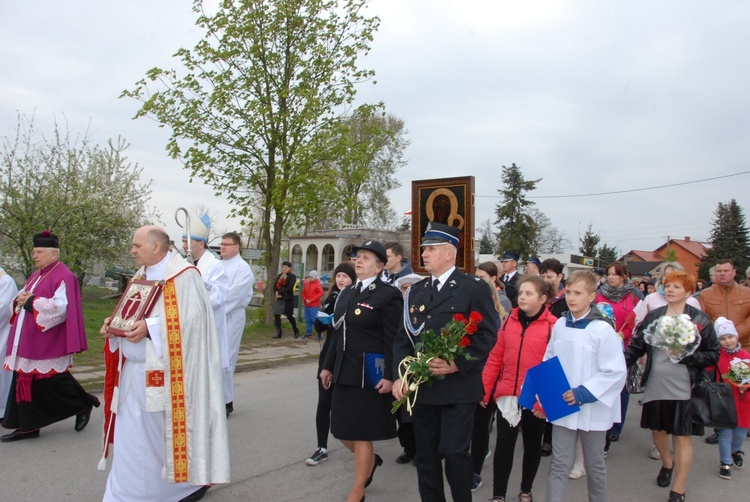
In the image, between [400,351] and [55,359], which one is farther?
[55,359]

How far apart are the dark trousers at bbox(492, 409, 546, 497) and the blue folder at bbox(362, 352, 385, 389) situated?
3.51ft

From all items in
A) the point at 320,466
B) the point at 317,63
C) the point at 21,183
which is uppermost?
the point at 317,63

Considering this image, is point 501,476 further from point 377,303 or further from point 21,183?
point 21,183

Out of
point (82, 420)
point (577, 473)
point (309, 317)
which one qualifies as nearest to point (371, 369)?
point (577, 473)

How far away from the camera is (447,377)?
3.67m

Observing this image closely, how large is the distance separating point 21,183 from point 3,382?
33.5 ft

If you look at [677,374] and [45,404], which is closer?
[677,374]

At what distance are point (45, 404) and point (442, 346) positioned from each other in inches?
175

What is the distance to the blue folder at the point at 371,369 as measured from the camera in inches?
167

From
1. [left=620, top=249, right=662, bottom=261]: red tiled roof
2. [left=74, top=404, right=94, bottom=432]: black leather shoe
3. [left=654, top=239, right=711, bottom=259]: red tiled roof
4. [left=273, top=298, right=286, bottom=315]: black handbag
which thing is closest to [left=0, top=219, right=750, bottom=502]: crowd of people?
[left=74, top=404, right=94, bottom=432]: black leather shoe

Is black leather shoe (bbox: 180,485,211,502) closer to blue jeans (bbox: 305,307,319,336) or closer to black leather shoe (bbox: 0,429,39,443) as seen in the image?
black leather shoe (bbox: 0,429,39,443)

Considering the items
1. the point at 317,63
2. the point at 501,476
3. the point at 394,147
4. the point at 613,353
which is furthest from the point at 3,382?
the point at 394,147

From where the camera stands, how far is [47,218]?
14398 mm

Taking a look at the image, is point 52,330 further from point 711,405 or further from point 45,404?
point 711,405
